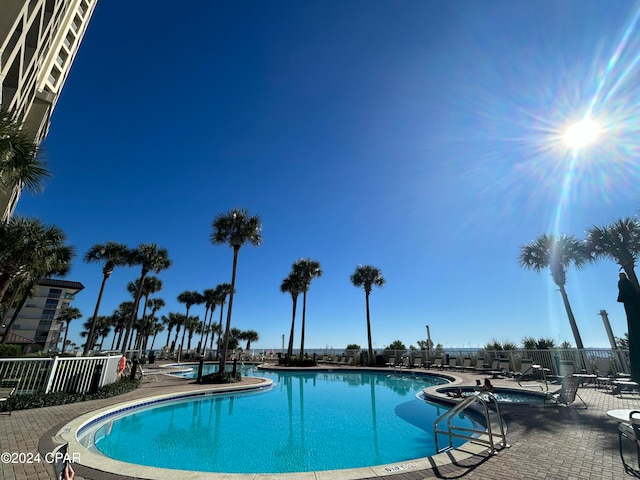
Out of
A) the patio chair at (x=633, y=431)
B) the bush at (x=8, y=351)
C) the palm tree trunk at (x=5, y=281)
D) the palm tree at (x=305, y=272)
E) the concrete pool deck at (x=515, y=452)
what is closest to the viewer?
the patio chair at (x=633, y=431)

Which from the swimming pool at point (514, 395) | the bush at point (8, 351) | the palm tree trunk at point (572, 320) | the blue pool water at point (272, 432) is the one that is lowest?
the blue pool water at point (272, 432)

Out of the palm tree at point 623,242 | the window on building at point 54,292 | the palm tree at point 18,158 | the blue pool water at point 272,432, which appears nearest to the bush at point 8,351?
the blue pool water at point 272,432

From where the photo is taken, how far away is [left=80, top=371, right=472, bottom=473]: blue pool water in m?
6.20

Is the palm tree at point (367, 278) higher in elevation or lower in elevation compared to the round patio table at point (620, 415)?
higher

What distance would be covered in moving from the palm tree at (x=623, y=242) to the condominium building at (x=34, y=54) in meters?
28.5

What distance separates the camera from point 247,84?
40.7ft

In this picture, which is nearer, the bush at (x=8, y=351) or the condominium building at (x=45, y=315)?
the bush at (x=8, y=351)

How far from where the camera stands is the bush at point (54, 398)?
8.17 meters

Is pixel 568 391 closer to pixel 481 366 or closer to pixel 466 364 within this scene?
pixel 481 366

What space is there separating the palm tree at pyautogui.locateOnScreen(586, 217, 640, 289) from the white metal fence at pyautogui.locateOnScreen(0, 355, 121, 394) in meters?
27.0

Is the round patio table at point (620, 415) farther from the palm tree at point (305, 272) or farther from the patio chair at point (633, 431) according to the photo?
the palm tree at point (305, 272)

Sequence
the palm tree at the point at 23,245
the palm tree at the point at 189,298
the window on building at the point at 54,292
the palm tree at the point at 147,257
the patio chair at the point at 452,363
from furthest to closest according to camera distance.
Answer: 1. the window on building at the point at 54,292
2. the palm tree at the point at 189,298
3. the palm tree at the point at 147,257
4. the patio chair at the point at 452,363
5. the palm tree at the point at 23,245

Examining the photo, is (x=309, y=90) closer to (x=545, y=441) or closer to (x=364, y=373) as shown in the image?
(x=545, y=441)

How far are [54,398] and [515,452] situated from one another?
12760 millimetres
